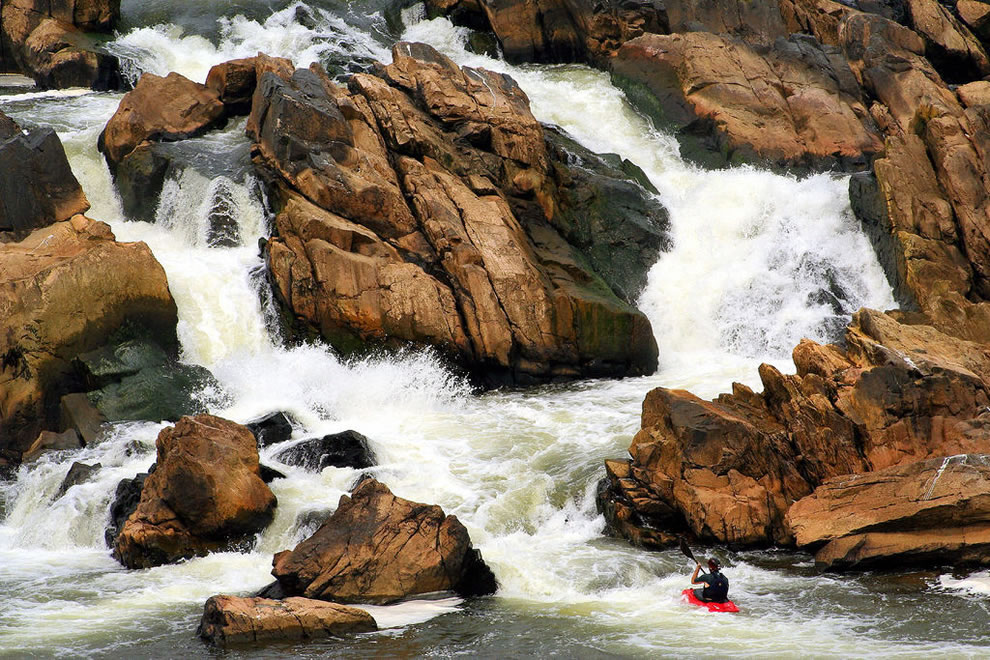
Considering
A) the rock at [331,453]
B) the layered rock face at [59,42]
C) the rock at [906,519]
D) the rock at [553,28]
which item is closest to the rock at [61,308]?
the rock at [331,453]

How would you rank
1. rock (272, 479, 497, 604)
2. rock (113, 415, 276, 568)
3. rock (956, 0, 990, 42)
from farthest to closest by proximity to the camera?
1. rock (956, 0, 990, 42)
2. rock (113, 415, 276, 568)
3. rock (272, 479, 497, 604)

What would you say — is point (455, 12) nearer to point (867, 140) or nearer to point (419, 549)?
point (867, 140)

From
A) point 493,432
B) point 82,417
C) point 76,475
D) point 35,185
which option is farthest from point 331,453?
point 35,185

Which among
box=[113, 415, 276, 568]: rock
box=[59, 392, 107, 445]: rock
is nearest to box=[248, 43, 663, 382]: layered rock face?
box=[59, 392, 107, 445]: rock

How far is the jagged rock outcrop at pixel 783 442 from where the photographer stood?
16.2m

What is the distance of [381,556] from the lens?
14.5 m

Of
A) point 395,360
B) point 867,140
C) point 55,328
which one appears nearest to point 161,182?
point 55,328

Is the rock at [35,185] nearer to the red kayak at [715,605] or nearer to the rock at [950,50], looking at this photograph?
the red kayak at [715,605]

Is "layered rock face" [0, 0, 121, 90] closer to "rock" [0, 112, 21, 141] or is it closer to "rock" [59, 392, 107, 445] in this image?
"rock" [0, 112, 21, 141]

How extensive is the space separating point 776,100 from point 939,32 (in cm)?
732

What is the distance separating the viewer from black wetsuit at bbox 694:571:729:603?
1365cm

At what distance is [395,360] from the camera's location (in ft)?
74.3

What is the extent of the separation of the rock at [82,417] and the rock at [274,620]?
7.48 meters

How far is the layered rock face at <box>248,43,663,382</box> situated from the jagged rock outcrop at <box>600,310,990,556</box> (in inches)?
249
